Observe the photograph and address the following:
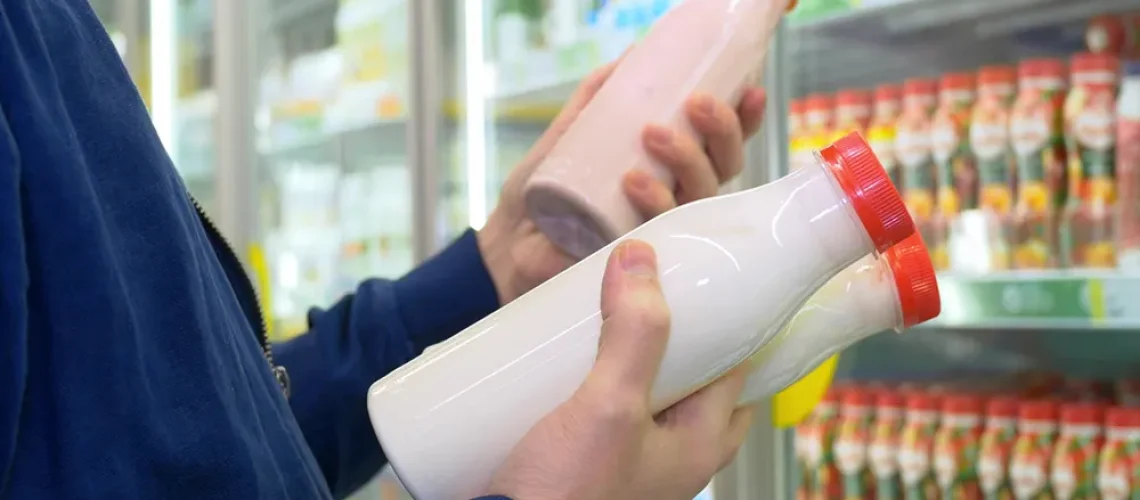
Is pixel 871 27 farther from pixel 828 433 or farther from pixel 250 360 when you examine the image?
pixel 250 360

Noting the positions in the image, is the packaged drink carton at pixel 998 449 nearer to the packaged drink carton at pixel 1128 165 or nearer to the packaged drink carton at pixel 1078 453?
the packaged drink carton at pixel 1078 453

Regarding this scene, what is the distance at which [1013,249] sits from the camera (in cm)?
129

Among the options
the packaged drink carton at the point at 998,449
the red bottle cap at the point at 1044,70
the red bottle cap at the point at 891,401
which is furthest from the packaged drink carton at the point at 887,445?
the red bottle cap at the point at 1044,70

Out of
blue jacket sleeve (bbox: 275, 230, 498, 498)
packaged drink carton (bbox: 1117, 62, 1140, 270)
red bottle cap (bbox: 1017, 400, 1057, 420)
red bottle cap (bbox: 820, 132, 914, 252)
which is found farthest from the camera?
red bottle cap (bbox: 1017, 400, 1057, 420)

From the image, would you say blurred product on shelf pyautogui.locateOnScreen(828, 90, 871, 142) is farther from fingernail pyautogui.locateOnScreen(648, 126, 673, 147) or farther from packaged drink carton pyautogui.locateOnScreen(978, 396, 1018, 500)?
fingernail pyautogui.locateOnScreen(648, 126, 673, 147)

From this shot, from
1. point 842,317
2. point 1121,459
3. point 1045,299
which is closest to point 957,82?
point 1045,299

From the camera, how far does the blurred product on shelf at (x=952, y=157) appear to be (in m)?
1.36

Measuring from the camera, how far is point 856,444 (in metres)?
1.45

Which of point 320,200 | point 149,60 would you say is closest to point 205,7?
point 149,60

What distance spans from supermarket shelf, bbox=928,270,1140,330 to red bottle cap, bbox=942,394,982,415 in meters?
0.23

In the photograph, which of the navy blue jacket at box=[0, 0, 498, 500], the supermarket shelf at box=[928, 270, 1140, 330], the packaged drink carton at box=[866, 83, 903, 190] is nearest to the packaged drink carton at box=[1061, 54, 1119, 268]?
the supermarket shelf at box=[928, 270, 1140, 330]

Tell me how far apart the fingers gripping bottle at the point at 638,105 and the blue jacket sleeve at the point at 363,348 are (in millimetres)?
Answer: 129

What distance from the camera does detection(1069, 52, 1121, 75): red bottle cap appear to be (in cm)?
121

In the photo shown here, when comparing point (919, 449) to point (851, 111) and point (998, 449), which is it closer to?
point (998, 449)
